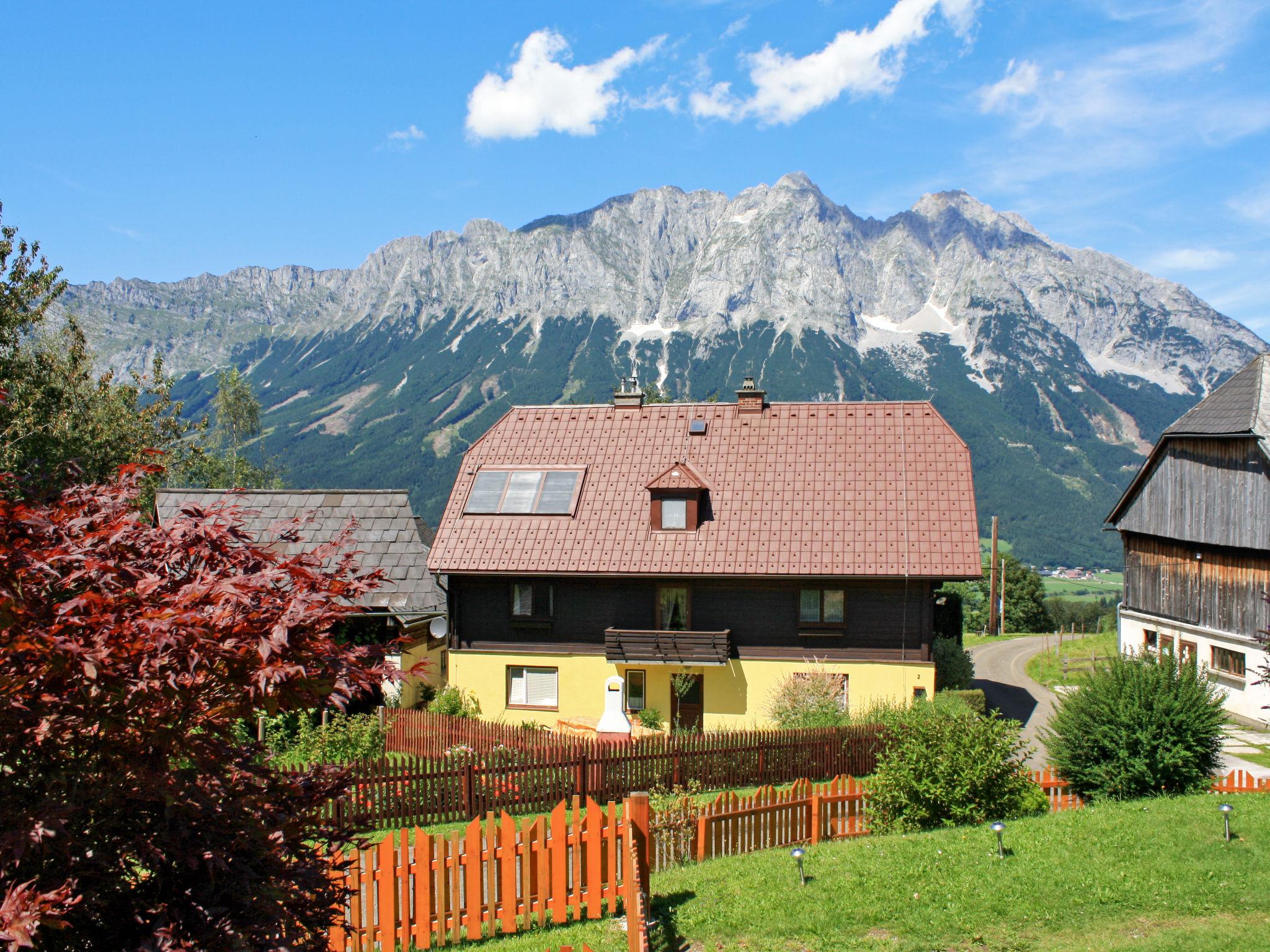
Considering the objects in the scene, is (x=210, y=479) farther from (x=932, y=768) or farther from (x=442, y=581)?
(x=932, y=768)

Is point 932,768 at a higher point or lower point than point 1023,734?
higher

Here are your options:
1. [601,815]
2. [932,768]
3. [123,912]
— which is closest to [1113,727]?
[932,768]

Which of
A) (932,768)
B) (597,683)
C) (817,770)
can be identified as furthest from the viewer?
(597,683)

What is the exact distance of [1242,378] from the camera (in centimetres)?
2997

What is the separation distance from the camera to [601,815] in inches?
443

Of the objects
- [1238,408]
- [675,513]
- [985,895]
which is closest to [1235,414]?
[1238,408]

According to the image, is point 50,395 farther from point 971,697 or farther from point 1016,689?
point 1016,689

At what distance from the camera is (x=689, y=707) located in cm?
2577

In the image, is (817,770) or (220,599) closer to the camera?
(220,599)

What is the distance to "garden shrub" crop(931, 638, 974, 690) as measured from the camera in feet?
90.7

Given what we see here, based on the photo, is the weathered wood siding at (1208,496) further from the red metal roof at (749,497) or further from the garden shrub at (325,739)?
the garden shrub at (325,739)

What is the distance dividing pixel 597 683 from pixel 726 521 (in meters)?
6.07

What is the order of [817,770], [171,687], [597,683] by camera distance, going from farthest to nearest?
[597,683]
[817,770]
[171,687]

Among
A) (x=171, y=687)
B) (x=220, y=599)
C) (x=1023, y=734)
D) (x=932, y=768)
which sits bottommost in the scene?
(x=1023, y=734)
